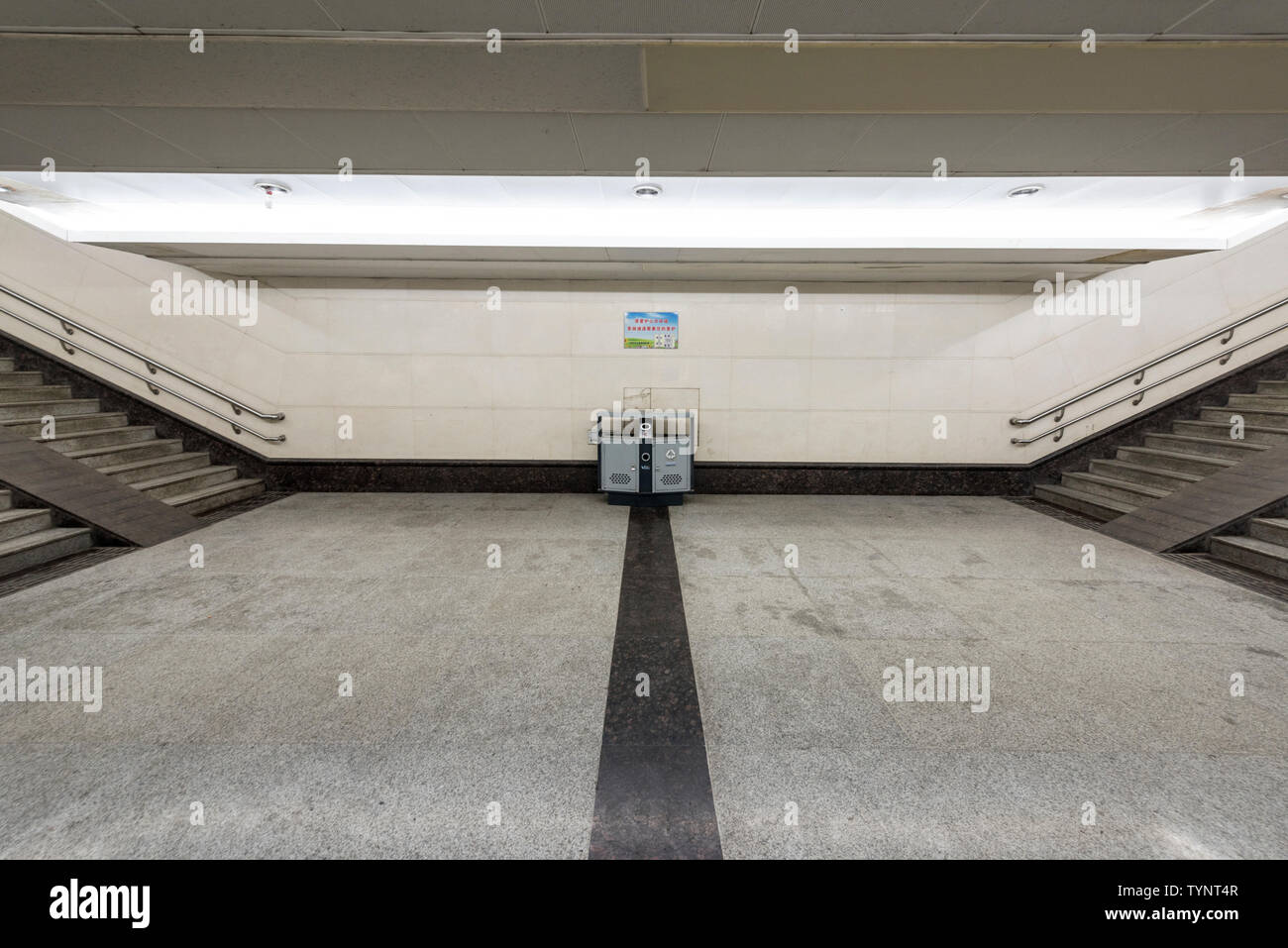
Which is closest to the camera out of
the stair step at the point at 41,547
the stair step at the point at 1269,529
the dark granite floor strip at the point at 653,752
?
the dark granite floor strip at the point at 653,752

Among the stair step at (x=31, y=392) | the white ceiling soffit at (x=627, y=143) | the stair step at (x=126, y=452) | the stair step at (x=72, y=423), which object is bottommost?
the stair step at (x=126, y=452)

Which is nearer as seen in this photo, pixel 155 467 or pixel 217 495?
pixel 155 467

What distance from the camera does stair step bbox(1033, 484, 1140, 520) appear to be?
5234 millimetres

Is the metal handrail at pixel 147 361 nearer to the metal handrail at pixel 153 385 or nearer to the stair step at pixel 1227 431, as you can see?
the metal handrail at pixel 153 385

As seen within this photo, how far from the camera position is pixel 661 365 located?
6.37 metres

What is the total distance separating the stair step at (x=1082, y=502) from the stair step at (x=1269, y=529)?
2.88 feet

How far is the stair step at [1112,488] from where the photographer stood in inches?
204

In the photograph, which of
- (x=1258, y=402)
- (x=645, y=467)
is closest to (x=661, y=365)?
(x=645, y=467)

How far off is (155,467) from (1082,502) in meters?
10.0

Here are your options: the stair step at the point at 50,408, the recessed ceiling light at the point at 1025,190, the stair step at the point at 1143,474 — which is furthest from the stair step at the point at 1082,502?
the stair step at the point at 50,408

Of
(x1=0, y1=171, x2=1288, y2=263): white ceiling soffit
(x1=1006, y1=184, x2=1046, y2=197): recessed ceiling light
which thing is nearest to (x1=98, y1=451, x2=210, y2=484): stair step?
(x1=0, y1=171, x2=1288, y2=263): white ceiling soffit

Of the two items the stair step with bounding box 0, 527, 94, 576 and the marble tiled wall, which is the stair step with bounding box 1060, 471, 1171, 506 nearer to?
the marble tiled wall

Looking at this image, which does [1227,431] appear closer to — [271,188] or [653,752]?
[653,752]
